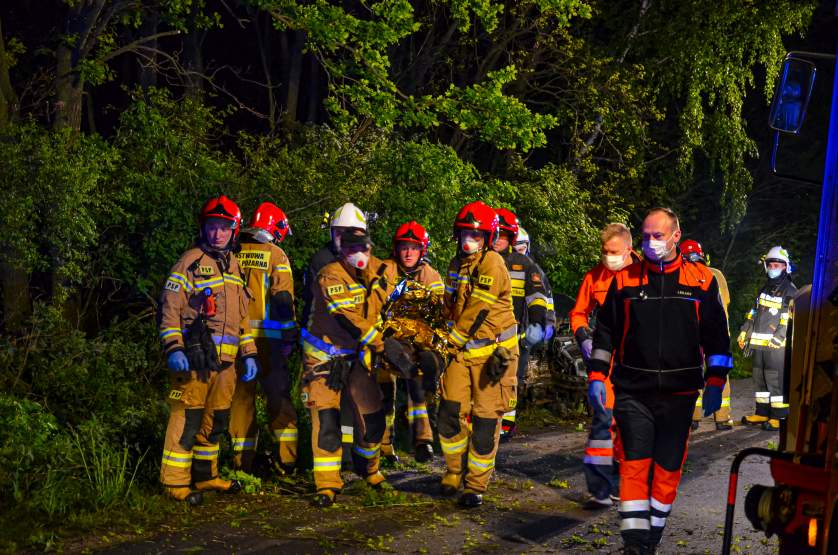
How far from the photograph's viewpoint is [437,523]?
25.3 feet

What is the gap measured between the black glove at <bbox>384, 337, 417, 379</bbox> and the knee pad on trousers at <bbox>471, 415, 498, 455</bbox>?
0.65 m

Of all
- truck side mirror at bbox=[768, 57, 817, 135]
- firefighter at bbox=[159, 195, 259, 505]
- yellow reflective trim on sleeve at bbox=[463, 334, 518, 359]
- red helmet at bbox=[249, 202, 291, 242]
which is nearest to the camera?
truck side mirror at bbox=[768, 57, 817, 135]

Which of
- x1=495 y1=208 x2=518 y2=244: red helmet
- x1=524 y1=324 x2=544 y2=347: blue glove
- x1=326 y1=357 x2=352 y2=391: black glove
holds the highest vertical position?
x1=495 y1=208 x2=518 y2=244: red helmet

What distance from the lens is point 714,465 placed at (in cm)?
1038

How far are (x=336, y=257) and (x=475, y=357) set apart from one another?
143 centimetres

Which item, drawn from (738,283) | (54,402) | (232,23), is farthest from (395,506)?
(738,283)

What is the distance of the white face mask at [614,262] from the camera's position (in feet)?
29.4

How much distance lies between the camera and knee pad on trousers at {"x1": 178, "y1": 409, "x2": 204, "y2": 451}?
7.91 m

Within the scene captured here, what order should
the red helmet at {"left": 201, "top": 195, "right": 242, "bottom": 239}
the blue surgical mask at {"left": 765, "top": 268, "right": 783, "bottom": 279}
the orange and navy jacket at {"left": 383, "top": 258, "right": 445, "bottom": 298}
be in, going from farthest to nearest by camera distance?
the blue surgical mask at {"left": 765, "top": 268, "right": 783, "bottom": 279}
the orange and navy jacket at {"left": 383, "top": 258, "right": 445, "bottom": 298}
the red helmet at {"left": 201, "top": 195, "right": 242, "bottom": 239}

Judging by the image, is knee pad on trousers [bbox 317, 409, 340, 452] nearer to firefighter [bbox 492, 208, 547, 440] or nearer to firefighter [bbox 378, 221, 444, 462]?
firefighter [bbox 378, 221, 444, 462]

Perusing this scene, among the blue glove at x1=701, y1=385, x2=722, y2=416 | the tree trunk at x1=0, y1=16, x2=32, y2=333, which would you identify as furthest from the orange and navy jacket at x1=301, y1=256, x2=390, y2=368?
the tree trunk at x1=0, y1=16, x2=32, y2=333

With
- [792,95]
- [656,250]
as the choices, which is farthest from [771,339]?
[792,95]

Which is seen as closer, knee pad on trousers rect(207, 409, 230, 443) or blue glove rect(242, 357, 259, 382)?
knee pad on trousers rect(207, 409, 230, 443)

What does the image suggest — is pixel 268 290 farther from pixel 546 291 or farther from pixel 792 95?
pixel 792 95
